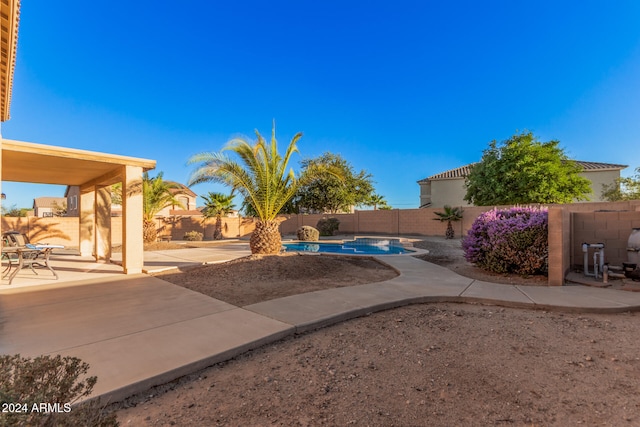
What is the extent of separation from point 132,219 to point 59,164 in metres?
2.65

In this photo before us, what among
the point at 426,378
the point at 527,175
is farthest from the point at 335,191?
the point at 426,378

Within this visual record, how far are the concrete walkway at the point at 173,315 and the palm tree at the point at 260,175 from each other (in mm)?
4067

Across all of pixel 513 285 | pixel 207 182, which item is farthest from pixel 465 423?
pixel 207 182

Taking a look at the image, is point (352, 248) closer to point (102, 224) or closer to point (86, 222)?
point (102, 224)

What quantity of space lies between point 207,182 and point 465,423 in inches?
409

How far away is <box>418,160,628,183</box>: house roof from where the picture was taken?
28.0 m

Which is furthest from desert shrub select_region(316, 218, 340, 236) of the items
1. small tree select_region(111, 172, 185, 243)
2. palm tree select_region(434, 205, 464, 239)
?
small tree select_region(111, 172, 185, 243)

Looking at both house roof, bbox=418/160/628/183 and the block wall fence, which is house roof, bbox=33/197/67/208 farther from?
house roof, bbox=418/160/628/183

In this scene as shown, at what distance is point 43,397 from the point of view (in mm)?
1380

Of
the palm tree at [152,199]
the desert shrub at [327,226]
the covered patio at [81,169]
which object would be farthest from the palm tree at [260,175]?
the desert shrub at [327,226]

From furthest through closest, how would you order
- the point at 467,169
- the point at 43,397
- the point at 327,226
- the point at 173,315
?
1. the point at 467,169
2. the point at 327,226
3. the point at 173,315
4. the point at 43,397

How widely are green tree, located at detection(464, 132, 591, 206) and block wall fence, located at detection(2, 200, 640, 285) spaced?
11.4 ft

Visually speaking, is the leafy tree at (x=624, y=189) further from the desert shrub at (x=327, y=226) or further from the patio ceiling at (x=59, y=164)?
the patio ceiling at (x=59, y=164)

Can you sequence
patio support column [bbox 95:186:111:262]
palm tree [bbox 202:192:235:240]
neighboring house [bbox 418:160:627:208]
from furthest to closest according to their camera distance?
neighboring house [bbox 418:160:627:208], palm tree [bbox 202:192:235:240], patio support column [bbox 95:186:111:262]
